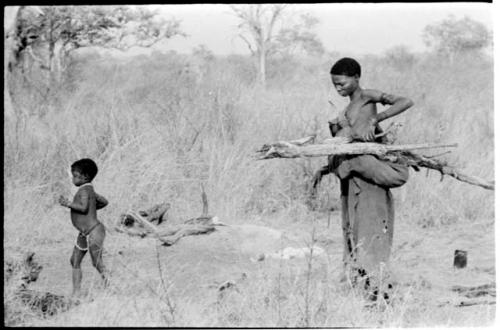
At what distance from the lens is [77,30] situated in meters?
15.1

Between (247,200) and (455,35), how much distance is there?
1207 centimetres

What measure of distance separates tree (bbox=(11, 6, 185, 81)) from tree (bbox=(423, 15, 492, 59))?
19.2ft

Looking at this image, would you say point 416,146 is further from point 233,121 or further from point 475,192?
point 233,121

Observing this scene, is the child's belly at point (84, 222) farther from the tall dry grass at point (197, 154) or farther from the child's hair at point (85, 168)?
the tall dry grass at point (197, 154)

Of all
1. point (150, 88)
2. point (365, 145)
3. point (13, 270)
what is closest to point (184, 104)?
point (150, 88)

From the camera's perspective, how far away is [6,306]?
15.1 ft

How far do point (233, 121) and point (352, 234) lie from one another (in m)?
4.06

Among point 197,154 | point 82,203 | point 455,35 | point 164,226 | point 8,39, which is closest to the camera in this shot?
point 82,203

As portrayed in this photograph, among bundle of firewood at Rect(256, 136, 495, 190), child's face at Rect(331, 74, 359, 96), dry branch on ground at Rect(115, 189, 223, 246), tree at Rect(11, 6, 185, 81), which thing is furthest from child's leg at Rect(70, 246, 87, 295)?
tree at Rect(11, 6, 185, 81)

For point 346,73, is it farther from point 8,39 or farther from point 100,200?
point 8,39

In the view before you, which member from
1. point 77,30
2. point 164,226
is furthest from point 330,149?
point 77,30

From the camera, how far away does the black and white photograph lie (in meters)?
4.58

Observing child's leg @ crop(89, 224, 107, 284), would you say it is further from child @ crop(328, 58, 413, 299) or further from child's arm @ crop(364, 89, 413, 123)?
child's arm @ crop(364, 89, 413, 123)

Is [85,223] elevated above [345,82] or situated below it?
below
